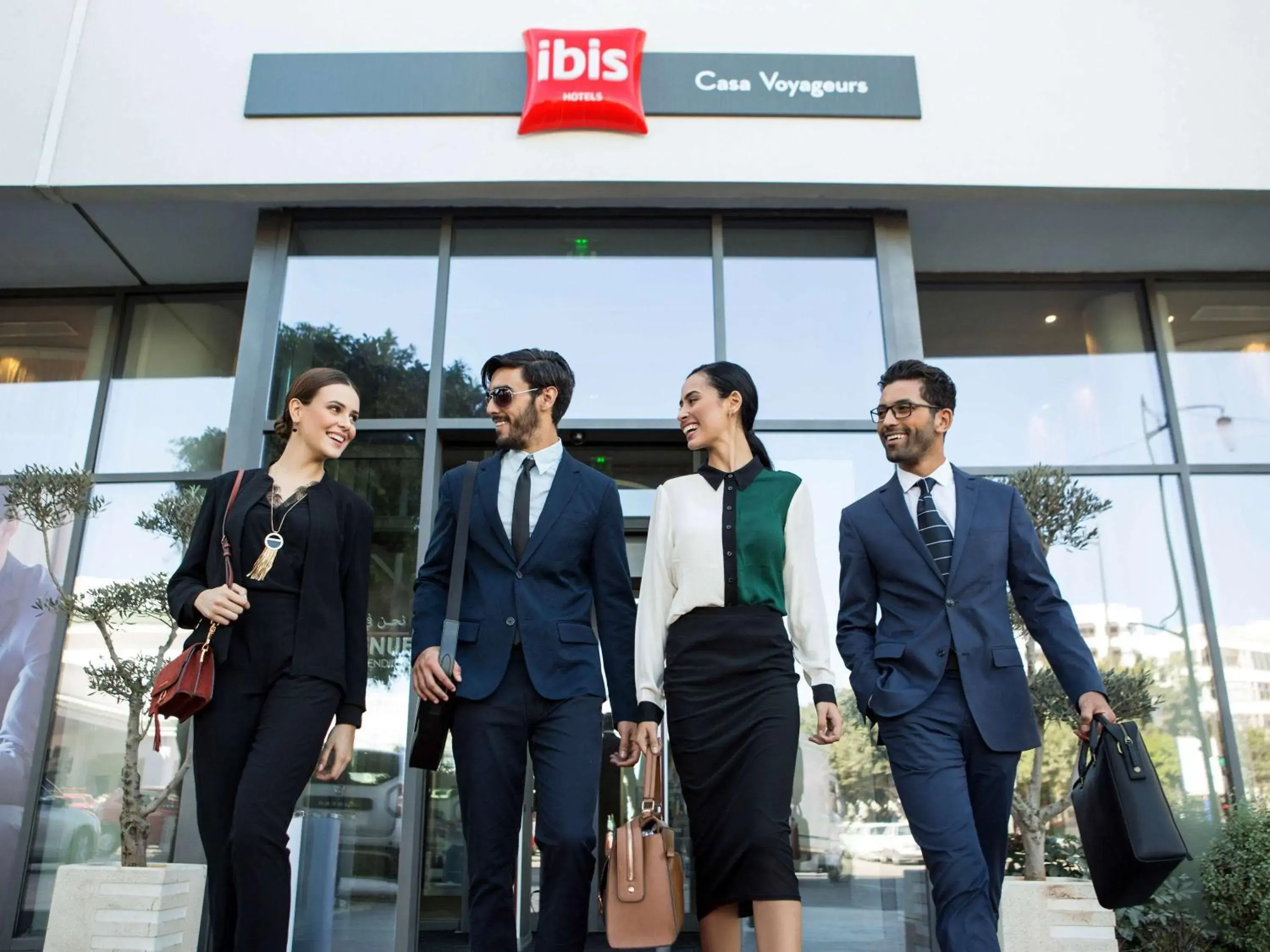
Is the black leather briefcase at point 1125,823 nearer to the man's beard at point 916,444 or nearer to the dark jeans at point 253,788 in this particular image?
the man's beard at point 916,444

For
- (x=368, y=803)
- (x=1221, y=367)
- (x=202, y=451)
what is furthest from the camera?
(x=1221, y=367)

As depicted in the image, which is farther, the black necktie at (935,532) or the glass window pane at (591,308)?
the glass window pane at (591,308)

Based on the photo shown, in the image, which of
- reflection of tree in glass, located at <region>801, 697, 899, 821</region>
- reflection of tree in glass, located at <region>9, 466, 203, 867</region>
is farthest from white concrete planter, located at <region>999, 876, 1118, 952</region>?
reflection of tree in glass, located at <region>9, 466, 203, 867</region>

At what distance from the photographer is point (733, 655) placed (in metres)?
2.96

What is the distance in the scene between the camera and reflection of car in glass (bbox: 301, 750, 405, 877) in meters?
4.98

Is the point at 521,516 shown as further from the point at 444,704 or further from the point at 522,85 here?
the point at 522,85

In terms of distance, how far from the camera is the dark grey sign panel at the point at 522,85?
18.9 ft

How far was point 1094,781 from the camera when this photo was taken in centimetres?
274

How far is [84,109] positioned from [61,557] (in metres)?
2.73

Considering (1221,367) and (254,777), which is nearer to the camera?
(254,777)

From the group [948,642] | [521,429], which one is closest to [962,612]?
[948,642]

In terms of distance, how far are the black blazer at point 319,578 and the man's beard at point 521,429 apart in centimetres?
49

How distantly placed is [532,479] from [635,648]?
0.61 metres

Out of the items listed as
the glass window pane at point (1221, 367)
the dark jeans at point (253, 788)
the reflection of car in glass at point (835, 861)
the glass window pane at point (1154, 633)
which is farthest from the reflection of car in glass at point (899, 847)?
the glass window pane at point (1221, 367)
